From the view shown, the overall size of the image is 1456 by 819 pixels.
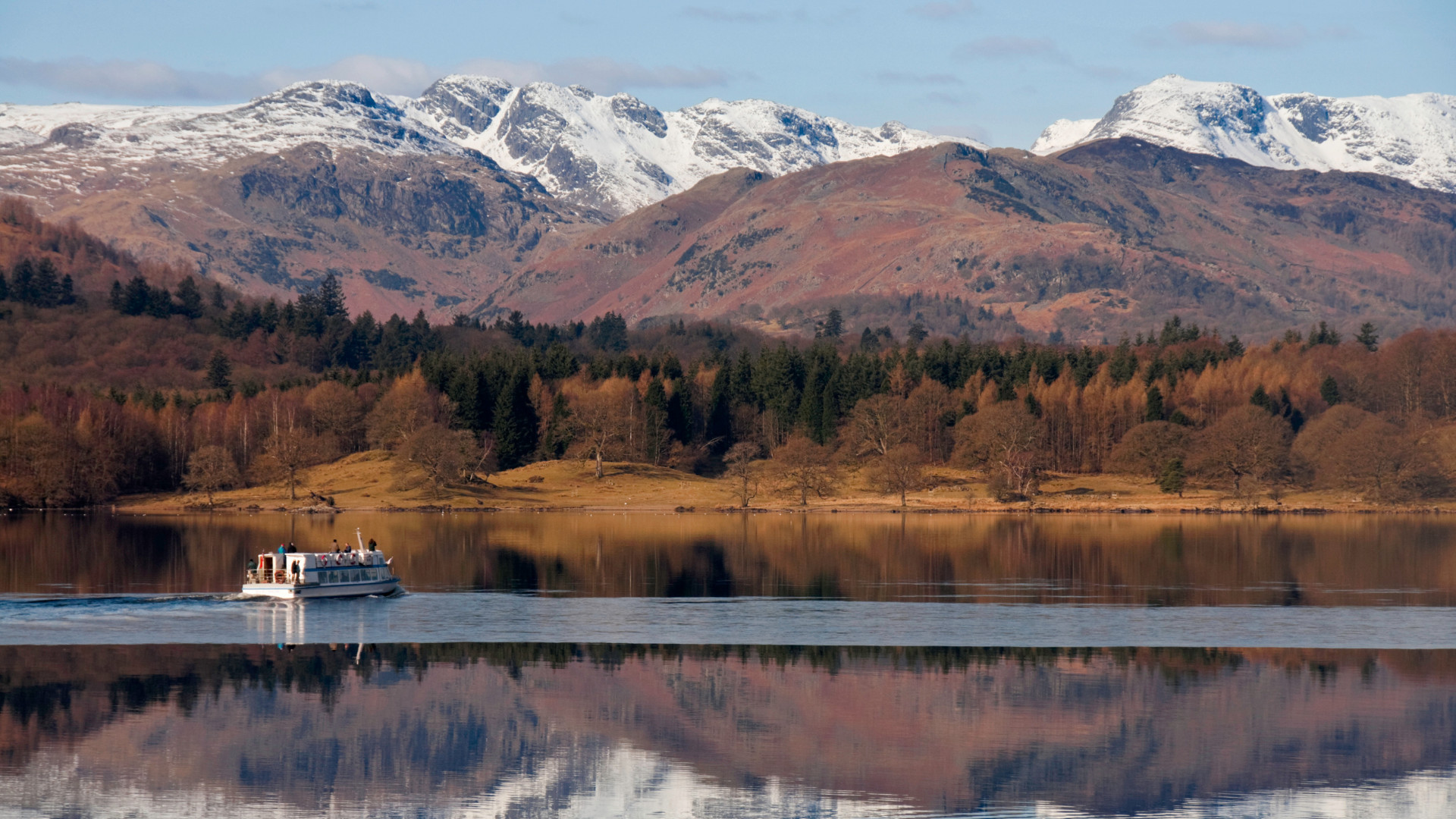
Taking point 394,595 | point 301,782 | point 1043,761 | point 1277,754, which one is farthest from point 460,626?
point 1277,754

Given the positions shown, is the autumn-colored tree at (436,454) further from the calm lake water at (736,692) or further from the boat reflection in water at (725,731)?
the boat reflection in water at (725,731)

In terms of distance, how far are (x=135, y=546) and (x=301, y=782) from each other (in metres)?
88.2

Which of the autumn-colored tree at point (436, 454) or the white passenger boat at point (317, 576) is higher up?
the autumn-colored tree at point (436, 454)

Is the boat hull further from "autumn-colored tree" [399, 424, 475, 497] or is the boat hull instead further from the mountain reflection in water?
"autumn-colored tree" [399, 424, 475, 497]

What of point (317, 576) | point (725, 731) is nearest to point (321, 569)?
point (317, 576)

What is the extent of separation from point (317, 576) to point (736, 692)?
1627 inches

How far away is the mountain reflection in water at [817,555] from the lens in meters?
92.2

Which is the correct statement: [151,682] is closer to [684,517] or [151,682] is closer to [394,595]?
[394,595]

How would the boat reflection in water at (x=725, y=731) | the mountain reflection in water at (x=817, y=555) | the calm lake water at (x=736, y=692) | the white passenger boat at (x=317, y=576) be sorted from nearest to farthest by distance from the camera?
1. the boat reflection in water at (x=725, y=731)
2. the calm lake water at (x=736, y=692)
3. the white passenger boat at (x=317, y=576)
4. the mountain reflection in water at (x=817, y=555)

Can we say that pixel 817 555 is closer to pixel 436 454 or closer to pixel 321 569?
pixel 321 569

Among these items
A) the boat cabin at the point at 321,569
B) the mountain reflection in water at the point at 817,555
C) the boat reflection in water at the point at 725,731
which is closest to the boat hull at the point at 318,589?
the boat cabin at the point at 321,569

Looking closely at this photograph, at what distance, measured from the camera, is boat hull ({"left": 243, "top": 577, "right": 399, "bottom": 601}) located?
8819 cm

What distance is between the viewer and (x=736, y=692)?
5756 cm

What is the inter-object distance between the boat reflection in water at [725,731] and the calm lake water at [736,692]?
7.0 inches
